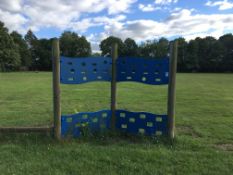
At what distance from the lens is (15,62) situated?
226ft

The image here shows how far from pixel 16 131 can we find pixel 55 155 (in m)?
1.45

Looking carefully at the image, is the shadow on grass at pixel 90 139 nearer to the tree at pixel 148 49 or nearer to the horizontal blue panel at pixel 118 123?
the horizontal blue panel at pixel 118 123

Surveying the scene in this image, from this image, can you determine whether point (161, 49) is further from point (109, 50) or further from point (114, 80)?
point (114, 80)

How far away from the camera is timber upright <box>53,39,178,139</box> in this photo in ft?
19.0

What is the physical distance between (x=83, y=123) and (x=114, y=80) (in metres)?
1.22

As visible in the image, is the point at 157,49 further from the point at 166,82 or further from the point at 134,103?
the point at 166,82

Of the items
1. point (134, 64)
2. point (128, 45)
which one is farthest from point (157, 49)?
point (134, 64)

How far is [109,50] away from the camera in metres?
80.7

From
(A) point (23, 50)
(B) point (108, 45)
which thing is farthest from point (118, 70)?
(B) point (108, 45)

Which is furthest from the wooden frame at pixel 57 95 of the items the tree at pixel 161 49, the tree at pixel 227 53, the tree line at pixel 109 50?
the tree at pixel 161 49

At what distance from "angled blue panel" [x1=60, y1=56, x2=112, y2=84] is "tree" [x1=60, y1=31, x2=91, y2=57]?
273ft

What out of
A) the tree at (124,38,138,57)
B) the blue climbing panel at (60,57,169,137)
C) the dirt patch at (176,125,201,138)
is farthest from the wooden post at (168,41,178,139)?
the tree at (124,38,138,57)

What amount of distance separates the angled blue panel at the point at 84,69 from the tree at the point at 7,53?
64207mm

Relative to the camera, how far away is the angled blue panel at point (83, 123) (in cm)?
586
